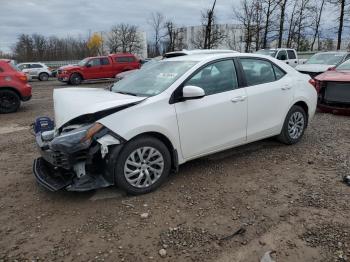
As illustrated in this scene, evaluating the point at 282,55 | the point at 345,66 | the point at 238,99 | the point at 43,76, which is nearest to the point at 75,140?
the point at 238,99

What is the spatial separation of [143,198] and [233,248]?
1316mm

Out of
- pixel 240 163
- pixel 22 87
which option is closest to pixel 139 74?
pixel 240 163

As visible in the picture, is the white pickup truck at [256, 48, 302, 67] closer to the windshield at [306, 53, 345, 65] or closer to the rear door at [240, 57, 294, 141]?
the windshield at [306, 53, 345, 65]

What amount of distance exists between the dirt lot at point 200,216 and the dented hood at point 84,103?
0.96 meters

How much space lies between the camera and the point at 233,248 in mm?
3004

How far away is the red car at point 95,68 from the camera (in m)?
21.4

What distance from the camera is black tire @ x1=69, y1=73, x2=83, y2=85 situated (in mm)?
21344

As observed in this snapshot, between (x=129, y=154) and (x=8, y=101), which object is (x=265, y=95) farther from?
(x=8, y=101)

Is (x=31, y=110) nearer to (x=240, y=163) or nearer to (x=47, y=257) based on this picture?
(x=240, y=163)

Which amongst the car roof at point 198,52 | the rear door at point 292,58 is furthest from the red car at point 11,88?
the rear door at point 292,58

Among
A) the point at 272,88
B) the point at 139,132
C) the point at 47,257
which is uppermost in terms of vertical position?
the point at 272,88

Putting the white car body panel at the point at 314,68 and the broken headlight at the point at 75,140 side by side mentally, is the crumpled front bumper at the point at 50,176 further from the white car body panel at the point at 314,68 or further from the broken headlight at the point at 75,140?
the white car body panel at the point at 314,68

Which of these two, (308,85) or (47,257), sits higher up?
(308,85)

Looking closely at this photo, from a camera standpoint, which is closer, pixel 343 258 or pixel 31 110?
pixel 343 258
